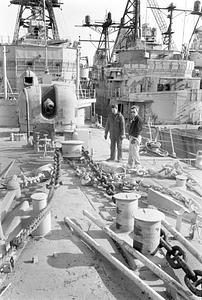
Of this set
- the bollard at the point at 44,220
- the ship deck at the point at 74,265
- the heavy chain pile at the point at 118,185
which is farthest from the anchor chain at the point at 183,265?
the bollard at the point at 44,220

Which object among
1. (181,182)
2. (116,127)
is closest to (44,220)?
(181,182)

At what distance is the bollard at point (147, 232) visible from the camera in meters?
2.79

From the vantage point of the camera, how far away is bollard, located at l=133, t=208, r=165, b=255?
110 inches

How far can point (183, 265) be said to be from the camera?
2551 millimetres

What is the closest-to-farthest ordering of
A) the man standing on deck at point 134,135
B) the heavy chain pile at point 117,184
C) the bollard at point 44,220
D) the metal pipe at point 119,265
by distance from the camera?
the metal pipe at point 119,265 < the bollard at point 44,220 < the heavy chain pile at point 117,184 < the man standing on deck at point 134,135

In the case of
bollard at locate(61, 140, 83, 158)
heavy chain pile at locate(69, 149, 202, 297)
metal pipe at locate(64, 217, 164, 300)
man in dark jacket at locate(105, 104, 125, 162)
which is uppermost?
man in dark jacket at locate(105, 104, 125, 162)

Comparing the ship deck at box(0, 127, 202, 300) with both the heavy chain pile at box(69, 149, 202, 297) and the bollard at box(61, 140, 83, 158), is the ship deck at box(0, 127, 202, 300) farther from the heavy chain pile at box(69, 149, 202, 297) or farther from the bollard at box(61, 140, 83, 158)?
the bollard at box(61, 140, 83, 158)

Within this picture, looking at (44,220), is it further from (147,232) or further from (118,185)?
(118,185)

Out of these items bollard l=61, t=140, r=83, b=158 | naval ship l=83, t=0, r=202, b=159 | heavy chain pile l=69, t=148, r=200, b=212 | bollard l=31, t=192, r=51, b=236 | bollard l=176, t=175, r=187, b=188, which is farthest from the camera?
naval ship l=83, t=0, r=202, b=159

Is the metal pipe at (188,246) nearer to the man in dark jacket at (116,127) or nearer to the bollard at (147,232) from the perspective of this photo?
the bollard at (147,232)

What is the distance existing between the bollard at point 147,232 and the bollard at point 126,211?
0.44 m

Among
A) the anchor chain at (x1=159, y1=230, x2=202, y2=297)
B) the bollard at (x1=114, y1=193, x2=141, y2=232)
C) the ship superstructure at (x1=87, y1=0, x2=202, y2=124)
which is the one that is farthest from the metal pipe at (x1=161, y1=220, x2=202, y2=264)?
the ship superstructure at (x1=87, y1=0, x2=202, y2=124)

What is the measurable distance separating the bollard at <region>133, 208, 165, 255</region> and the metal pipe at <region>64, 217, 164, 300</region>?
0.31 metres

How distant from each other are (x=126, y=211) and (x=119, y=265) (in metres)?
0.84
